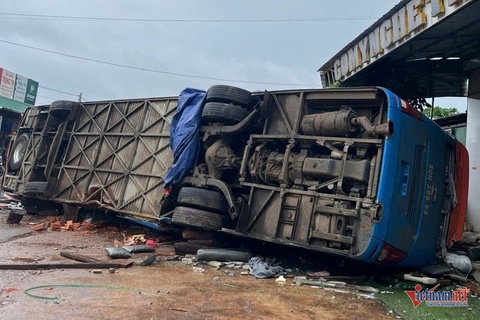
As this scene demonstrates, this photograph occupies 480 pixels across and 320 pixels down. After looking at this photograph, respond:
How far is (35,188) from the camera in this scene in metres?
8.88

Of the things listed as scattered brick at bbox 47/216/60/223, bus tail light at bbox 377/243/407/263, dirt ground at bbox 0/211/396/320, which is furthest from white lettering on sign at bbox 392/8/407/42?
scattered brick at bbox 47/216/60/223

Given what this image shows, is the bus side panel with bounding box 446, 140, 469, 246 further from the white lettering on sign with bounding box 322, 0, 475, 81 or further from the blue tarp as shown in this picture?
the blue tarp

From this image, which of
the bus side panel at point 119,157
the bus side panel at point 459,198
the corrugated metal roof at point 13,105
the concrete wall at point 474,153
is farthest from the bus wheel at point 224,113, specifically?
the corrugated metal roof at point 13,105

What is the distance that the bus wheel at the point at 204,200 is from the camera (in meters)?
5.67

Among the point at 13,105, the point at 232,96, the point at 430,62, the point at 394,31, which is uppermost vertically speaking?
the point at 430,62

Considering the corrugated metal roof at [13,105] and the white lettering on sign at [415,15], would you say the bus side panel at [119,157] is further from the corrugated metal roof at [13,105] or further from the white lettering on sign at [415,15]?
the corrugated metal roof at [13,105]

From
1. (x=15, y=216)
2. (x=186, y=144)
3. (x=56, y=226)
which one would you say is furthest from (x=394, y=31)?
(x=15, y=216)

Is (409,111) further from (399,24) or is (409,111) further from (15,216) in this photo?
(15,216)

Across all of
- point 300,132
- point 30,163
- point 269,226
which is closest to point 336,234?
point 269,226

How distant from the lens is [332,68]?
9.54 metres

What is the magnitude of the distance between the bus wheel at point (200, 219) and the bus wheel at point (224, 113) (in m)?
1.38

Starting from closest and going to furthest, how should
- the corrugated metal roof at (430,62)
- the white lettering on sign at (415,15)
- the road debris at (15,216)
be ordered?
the white lettering on sign at (415,15) → the corrugated metal roof at (430,62) → the road debris at (15,216)

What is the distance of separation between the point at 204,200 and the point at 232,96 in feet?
5.19

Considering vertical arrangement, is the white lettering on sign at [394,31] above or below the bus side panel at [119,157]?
above
